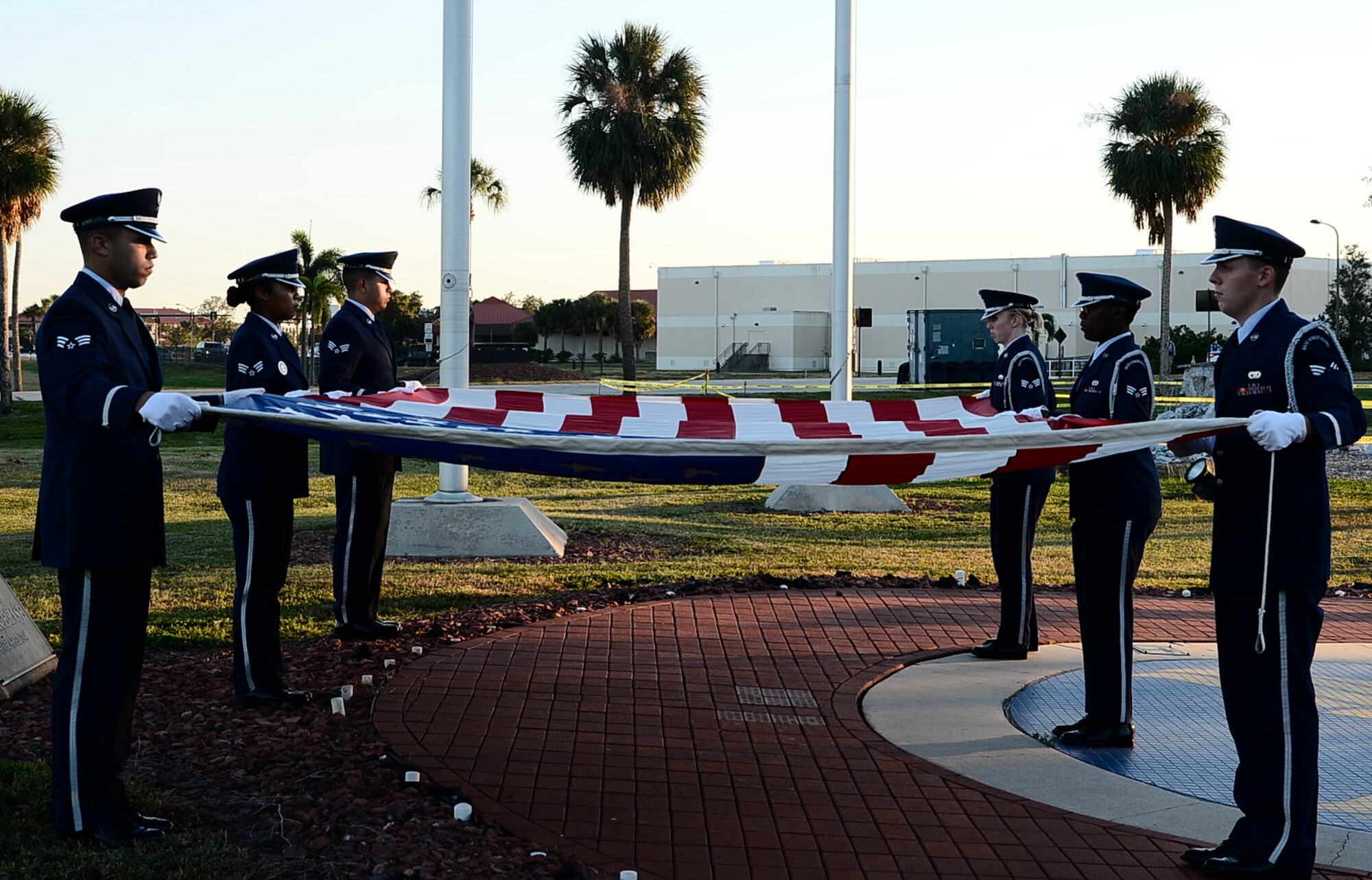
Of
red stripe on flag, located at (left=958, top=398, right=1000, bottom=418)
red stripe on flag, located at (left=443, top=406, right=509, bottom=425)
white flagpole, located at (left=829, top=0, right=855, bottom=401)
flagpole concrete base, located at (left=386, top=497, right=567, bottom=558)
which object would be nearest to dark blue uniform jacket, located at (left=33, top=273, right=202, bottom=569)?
red stripe on flag, located at (left=443, top=406, right=509, bottom=425)

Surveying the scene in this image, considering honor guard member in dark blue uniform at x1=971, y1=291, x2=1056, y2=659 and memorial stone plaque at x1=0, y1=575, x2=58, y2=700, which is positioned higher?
honor guard member in dark blue uniform at x1=971, y1=291, x2=1056, y2=659

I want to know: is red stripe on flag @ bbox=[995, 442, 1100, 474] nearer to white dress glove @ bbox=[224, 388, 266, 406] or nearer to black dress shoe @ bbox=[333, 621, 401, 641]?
white dress glove @ bbox=[224, 388, 266, 406]

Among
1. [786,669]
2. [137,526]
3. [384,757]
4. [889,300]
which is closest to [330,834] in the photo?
[384,757]

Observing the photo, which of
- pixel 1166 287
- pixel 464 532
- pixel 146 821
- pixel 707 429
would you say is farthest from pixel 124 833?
pixel 1166 287

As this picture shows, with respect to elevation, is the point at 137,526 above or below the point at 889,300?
below

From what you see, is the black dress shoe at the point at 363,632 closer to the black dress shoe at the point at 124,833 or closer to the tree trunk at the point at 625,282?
the black dress shoe at the point at 124,833

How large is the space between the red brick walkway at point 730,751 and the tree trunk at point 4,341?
2482 centimetres

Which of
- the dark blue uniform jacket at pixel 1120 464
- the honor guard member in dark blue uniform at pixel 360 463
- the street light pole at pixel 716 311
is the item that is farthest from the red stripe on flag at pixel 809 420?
the street light pole at pixel 716 311

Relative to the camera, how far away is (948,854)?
13.4ft

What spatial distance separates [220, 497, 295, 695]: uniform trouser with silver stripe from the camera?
5.64m

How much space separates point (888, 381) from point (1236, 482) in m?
44.1

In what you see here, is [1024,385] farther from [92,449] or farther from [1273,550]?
[92,449]

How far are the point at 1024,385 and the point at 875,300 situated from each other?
63.3 m

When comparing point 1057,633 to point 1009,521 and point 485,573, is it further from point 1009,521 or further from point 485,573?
point 485,573
